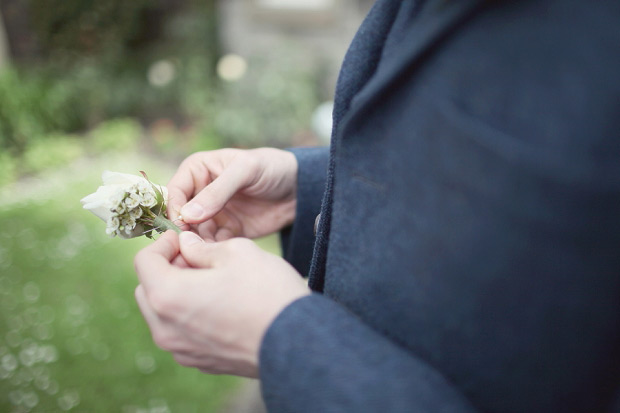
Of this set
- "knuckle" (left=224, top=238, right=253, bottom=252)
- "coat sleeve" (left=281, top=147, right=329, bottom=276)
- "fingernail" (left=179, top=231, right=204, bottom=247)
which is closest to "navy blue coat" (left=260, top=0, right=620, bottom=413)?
"knuckle" (left=224, top=238, right=253, bottom=252)

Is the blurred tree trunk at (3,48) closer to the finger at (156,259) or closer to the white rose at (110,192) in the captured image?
the white rose at (110,192)

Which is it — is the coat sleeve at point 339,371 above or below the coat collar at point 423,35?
below

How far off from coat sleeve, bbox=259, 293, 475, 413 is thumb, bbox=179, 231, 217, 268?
253 millimetres

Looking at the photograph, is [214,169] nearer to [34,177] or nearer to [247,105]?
[247,105]

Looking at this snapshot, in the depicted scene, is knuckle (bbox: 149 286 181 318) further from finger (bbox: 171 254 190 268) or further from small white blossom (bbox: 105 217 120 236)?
small white blossom (bbox: 105 217 120 236)

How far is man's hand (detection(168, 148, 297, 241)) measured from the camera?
52.2 inches

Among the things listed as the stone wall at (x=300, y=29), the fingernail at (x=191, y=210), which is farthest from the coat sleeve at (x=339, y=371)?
the stone wall at (x=300, y=29)

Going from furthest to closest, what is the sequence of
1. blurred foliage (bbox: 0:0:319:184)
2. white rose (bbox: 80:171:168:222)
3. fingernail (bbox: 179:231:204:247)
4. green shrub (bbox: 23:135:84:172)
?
blurred foliage (bbox: 0:0:319:184)
green shrub (bbox: 23:135:84:172)
white rose (bbox: 80:171:168:222)
fingernail (bbox: 179:231:204:247)

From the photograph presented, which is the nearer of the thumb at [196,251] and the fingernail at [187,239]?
the thumb at [196,251]

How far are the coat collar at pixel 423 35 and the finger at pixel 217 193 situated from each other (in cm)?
62

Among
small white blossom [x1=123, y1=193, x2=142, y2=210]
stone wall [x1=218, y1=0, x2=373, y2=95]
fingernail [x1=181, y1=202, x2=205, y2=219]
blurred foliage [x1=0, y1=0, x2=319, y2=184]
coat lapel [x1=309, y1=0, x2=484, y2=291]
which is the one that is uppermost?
coat lapel [x1=309, y1=0, x2=484, y2=291]

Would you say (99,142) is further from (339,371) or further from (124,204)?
(339,371)

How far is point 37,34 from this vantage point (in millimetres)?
8242

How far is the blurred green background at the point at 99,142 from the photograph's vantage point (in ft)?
10.5
